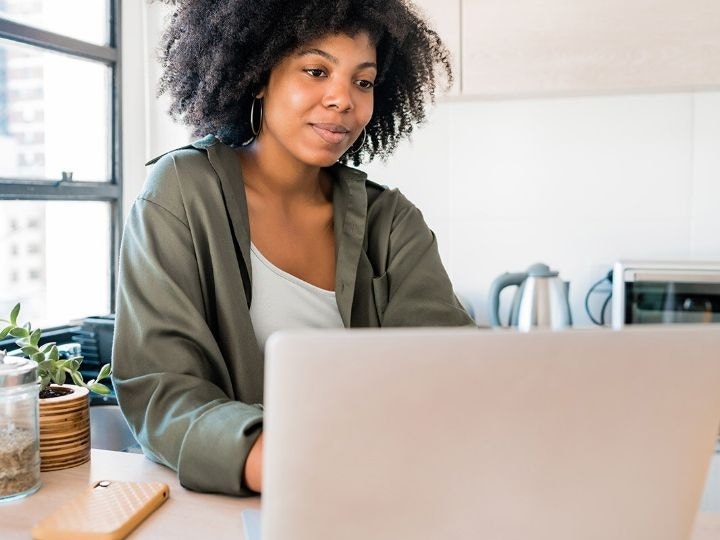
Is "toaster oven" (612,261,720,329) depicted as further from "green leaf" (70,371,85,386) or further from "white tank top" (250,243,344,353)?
"green leaf" (70,371,85,386)

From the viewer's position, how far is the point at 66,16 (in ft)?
7.20

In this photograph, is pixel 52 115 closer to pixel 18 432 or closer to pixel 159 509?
pixel 18 432

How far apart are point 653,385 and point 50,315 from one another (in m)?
1.93

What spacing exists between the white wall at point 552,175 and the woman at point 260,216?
0.84 meters

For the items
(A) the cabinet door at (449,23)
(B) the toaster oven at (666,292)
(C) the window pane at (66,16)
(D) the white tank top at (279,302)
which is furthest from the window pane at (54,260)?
(B) the toaster oven at (666,292)

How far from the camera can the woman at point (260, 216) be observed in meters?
1.02

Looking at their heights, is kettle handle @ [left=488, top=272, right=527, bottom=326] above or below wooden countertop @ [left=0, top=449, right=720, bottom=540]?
above

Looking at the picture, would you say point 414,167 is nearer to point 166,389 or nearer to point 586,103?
point 586,103

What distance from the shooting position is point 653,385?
1.90 feet

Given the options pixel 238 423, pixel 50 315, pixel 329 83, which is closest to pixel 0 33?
pixel 50 315

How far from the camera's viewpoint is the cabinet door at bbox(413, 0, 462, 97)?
2.08 m

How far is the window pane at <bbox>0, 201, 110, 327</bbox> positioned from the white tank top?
3.31ft

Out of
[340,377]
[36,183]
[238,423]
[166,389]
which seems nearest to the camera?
[340,377]

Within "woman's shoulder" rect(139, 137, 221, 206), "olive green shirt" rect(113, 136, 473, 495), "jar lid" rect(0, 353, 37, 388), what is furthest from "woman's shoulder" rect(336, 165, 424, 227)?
"jar lid" rect(0, 353, 37, 388)
